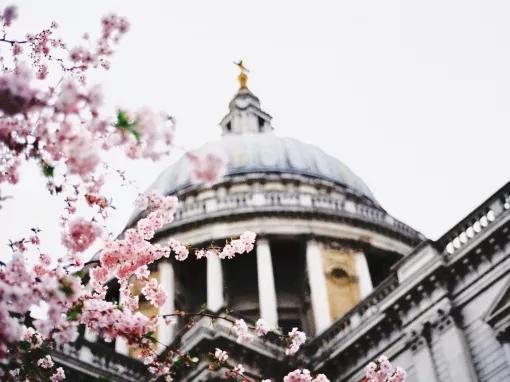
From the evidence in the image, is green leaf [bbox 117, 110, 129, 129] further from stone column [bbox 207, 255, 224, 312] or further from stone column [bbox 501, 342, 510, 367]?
stone column [bbox 207, 255, 224, 312]

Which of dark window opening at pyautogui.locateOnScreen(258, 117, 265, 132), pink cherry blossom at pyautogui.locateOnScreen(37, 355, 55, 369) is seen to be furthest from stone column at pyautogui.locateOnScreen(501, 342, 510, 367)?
dark window opening at pyautogui.locateOnScreen(258, 117, 265, 132)

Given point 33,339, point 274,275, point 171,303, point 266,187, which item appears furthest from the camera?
point 266,187

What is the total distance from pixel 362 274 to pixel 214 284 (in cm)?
555

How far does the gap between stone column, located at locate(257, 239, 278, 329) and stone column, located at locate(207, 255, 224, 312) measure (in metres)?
1.55

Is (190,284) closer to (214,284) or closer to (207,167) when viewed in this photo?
(214,284)

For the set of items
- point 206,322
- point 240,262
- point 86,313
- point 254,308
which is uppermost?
point 240,262

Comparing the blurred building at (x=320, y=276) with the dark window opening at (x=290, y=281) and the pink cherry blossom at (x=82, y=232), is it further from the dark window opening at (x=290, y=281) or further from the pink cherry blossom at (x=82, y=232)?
the pink cherry blossom at (x=82, y=232)

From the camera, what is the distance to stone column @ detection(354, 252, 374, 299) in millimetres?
27516

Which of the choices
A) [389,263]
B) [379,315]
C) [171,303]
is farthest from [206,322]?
[389,263]

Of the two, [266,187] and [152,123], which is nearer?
[152,123]

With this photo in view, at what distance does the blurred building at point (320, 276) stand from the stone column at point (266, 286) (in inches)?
1.7

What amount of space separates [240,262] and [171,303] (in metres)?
3.74

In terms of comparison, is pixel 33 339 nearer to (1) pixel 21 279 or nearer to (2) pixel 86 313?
(2) pixel 86 313

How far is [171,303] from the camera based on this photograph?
28641 mm
